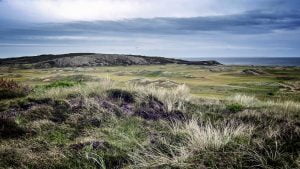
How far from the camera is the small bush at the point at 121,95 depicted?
12.6 metres

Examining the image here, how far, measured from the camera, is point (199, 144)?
19.5 ft

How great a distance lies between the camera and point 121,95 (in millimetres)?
12609

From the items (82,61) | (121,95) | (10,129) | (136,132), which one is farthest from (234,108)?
(82,61)

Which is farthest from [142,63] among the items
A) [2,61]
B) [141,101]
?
[141,101]

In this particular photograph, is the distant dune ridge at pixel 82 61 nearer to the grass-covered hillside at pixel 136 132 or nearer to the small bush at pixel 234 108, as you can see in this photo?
the grass-covered hillside at pixel 136 132

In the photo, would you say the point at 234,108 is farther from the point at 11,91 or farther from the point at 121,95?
the point at 11,91

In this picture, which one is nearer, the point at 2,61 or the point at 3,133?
the point at 3,133

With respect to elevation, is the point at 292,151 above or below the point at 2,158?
above

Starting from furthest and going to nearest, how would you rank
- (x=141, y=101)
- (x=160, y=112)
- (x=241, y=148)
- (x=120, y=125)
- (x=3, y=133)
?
(x=141, y=101) → (x=160, y=112) → (x=120, y=125) → (x=3, y=133) → (x=241, y=148)

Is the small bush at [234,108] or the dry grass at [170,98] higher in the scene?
the dry grass at [170,98]

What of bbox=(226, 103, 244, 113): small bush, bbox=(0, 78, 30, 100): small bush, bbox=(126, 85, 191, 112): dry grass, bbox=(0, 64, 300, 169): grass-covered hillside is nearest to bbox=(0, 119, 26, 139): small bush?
bbox=(0, 64, 300, 169): grass-covered hillside

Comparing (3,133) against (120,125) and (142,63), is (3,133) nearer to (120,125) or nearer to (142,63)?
(120,125)

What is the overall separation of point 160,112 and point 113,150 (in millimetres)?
4535

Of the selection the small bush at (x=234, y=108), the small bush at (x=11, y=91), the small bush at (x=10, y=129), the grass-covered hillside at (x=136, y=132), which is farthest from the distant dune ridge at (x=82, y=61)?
the small bush at (x=10, y=129)
